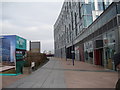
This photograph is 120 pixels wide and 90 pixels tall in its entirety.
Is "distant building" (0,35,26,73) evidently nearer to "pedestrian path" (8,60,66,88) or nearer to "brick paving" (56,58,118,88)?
"pedestrian path" (8,60,66,88)

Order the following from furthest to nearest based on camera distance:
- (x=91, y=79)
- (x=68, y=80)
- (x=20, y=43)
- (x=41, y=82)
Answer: (x=20, y=43)
(x=91, y=79)
(x=68, y=80)
(x=41, y=82)

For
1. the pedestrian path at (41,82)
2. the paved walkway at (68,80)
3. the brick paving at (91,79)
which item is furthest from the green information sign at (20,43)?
the brick paving at (91,79)

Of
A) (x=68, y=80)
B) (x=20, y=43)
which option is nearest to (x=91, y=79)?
(x=68, y=80)

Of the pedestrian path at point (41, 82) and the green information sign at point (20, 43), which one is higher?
the green information sign at point (20, 43)

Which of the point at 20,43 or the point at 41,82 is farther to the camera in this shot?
the point at 20,43

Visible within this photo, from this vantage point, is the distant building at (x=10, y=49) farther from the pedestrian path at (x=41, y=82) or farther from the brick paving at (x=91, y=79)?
the brick paving at (x=91, y=79)

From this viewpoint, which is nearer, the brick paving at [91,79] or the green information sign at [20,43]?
the brick paving at [91,79]

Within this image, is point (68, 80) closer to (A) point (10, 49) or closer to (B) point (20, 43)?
(A) point (10, 49)

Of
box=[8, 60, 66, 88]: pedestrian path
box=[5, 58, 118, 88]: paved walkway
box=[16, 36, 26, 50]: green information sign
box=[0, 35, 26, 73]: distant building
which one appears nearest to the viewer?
box=[8, 60, 66, 88]: pedestrian path

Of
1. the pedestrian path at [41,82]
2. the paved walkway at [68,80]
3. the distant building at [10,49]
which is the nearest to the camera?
the pedestrian path at [41,82]

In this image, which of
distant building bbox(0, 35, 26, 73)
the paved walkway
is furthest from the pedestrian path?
distant building bbox(0, 35, 26, 73)

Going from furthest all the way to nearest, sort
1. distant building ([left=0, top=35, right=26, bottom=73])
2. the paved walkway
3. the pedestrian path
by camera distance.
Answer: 1. distant building ([left=0, top=35, right=26, bottom=73])
2. the paved walkway
3. the pedestrian path

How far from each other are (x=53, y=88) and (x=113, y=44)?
381 inches

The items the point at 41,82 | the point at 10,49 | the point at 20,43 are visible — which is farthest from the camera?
the point at 20,43
